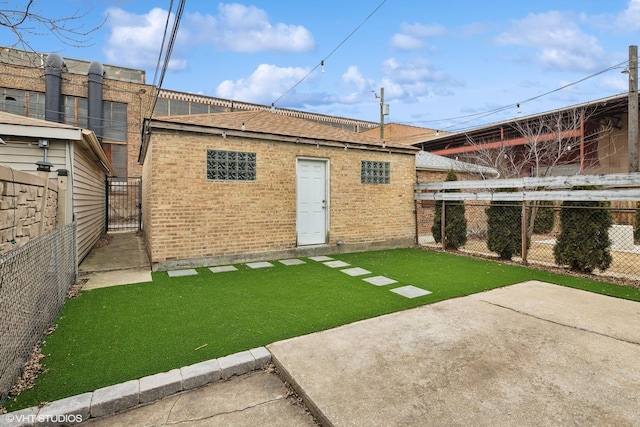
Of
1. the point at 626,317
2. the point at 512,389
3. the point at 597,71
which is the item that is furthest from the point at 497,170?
the point at 512,389

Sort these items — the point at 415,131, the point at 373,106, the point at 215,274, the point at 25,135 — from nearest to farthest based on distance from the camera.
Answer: the point at 25,135 < the point at 215,274 < the point at 373,106 < the point at 415,131

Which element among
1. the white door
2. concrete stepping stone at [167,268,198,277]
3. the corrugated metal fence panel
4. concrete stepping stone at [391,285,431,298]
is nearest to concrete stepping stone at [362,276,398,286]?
concrete stepping stone at [391,285,431,298]

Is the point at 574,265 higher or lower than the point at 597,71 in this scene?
lower

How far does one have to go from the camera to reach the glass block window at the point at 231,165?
643 cm

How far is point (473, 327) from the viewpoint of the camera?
334 centimetres

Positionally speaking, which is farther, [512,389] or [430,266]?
[430,266]

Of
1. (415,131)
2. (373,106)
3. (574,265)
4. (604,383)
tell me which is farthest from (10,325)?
(415,131)

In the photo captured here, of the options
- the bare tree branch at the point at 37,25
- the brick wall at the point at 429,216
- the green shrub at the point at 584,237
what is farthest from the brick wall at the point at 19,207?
the brick wall at the point at 429,216

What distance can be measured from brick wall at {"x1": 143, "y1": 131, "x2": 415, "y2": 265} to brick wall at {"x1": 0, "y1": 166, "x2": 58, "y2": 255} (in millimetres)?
2215

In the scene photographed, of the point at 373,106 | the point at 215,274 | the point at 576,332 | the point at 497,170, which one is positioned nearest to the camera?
the point at 576,332

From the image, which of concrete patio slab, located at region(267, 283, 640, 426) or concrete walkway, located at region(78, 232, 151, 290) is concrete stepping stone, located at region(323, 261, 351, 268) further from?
concrete walkway, located at region(78, 232, 151, 290)

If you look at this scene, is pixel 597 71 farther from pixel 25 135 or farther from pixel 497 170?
pixel 25 135

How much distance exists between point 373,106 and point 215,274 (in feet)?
49.9

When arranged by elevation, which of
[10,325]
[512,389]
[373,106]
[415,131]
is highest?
[415,131]
